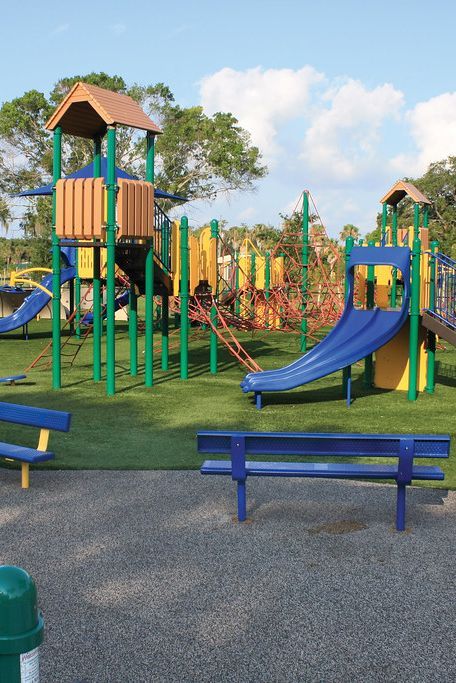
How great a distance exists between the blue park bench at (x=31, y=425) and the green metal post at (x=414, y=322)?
22.1 ft

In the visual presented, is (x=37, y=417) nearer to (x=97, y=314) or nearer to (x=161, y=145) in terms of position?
(x=97, y=314)

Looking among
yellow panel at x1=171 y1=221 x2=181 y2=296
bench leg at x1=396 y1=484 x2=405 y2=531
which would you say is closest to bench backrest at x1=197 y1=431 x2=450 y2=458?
bench leg at x1=396 y1=484 x2=405 y2=531

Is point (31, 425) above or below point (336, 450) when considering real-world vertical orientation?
below

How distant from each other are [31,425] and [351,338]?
616 centimetres

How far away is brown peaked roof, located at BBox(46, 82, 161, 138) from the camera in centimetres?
1294

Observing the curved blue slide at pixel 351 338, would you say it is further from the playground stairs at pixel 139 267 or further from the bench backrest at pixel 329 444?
the bench backrest at pixel 329 444

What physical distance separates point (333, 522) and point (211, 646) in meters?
2.25

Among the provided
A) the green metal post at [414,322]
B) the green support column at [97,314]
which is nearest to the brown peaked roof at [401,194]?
the green metal post at [414,322]

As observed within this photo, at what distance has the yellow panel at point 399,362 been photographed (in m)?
13.4

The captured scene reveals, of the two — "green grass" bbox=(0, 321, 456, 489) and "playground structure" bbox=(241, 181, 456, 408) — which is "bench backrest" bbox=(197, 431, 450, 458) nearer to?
"green grass" bbox=(0, 321, 456, 489)

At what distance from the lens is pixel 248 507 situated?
6.36 meters

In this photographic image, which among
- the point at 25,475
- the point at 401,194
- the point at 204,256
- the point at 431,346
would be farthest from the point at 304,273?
the point at 25,475

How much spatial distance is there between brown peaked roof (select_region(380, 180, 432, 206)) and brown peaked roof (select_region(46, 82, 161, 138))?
9749 millimetres

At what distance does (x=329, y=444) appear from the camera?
5754 mm
